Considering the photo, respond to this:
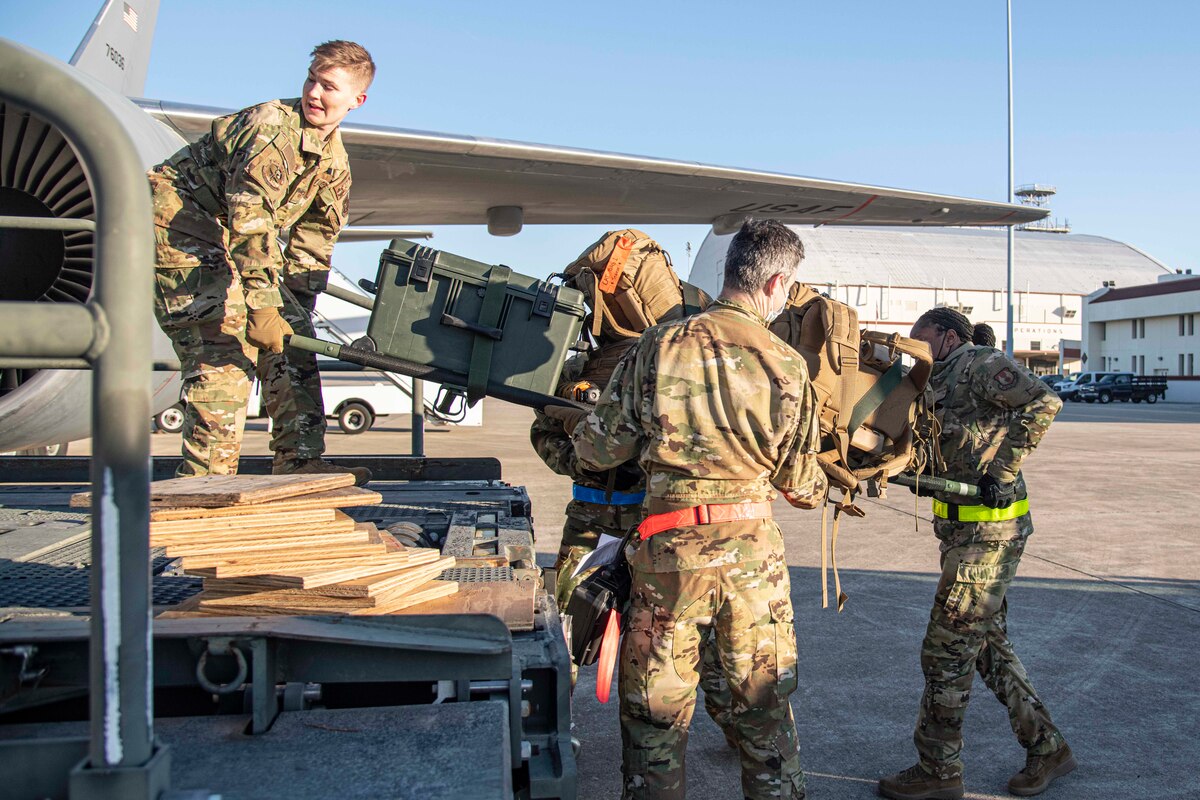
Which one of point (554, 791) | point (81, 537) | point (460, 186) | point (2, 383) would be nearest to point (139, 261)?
point (554, 791)

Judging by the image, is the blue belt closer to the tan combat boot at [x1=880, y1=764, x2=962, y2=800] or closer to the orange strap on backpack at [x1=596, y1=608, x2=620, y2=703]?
the orange strap on backpack at [x1=596, y1=608, x2=620, y2=703]

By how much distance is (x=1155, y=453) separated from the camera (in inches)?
618

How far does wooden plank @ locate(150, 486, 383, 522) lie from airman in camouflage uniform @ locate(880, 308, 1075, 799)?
2.17 meters

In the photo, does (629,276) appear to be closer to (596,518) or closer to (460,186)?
(596,518)

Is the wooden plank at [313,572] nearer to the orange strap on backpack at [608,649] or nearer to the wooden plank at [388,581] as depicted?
the wooden plank at [388,581]

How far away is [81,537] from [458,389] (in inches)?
52.0

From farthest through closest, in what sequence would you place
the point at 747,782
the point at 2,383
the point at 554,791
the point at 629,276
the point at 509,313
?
the point at 2,383 < the point at 629,276 < the point at 509,313 < the point at 747,782 < the point at 554,791

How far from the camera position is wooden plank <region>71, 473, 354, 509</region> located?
2260mm

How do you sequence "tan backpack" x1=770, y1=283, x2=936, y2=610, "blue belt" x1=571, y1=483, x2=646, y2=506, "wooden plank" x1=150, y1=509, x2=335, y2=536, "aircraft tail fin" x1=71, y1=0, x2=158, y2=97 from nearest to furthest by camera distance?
"wooden plank" x1=150, y1=509, x2=335, y2=536 → "tan backpack" x1=770, y1=283, x2=936, y2=610 → "blue belt" x1=571, y1=483, x2=646, y2=506 → "aircraft tail fin" x1=71, y1=0, x2=158, y2=97

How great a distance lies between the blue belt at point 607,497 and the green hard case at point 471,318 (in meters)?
0.58

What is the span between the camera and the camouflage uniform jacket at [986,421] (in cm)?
367

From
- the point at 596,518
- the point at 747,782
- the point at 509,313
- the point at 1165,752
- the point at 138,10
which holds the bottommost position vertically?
the point at 1165,752

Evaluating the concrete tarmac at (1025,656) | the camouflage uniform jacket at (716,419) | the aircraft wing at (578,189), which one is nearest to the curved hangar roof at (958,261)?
Answer: the aircraft wing at (578,189)

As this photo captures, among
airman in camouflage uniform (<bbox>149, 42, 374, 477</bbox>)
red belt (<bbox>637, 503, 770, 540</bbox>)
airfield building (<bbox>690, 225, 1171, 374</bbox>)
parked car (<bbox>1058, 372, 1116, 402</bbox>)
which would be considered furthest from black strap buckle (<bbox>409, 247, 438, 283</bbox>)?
airfield building (<bbox>690, 225, 1171, 374</bbox>)
